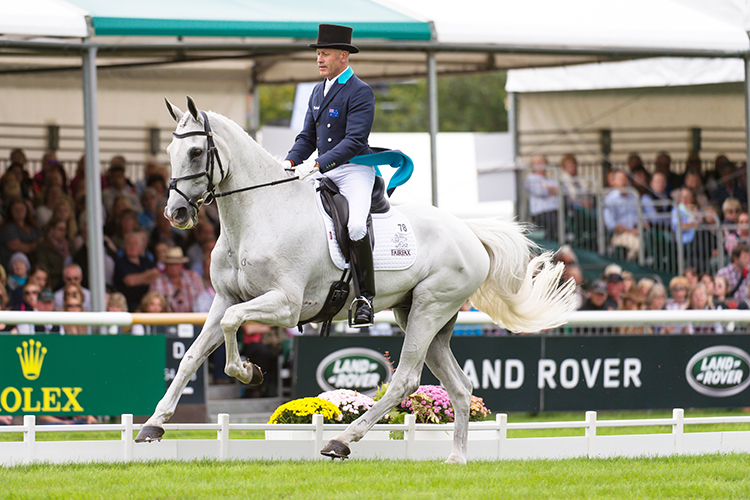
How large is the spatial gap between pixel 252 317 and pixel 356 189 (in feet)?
3.86

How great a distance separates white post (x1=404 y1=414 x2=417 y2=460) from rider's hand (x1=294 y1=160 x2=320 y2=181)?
6.50ft

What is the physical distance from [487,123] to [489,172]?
29.4 m

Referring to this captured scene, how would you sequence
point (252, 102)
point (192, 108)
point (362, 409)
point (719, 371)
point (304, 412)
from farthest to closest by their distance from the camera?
point (252, 102) < point (719, 371) < point (362, 409) < point (304, 412) < point (192, 108)

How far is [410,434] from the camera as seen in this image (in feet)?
24.1

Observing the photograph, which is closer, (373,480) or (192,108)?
(373,480)

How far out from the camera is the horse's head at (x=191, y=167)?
5.91 meters

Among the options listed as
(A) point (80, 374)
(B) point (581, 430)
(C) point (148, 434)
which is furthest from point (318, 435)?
(B) point (581, 430)

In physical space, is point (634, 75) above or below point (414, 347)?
above

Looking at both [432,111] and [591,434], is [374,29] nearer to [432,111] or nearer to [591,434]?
[432,111]

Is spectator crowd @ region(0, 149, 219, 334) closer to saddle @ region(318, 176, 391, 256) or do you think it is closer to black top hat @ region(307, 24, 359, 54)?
saddle @ region(318, 176, 391, 256)

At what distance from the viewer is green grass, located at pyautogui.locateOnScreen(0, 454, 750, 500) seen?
533cm

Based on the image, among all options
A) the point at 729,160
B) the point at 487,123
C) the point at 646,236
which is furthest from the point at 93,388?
the point at 487,123

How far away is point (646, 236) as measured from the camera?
1579 centimetres

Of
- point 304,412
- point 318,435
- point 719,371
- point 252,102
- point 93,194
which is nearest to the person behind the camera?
point 318,435
